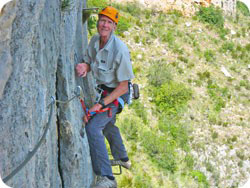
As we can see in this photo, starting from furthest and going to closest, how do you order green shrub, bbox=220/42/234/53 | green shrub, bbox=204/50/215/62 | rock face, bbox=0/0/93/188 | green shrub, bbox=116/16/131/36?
green shrub, bbox=220/42/234/53 < green shrub, bbox=204/50/215/62 < green shrub, bbox=116/16/131/36 < rock face, bbox=0/0/93/188

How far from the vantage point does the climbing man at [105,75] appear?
420 centimetres

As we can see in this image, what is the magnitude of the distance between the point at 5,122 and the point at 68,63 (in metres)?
1.72

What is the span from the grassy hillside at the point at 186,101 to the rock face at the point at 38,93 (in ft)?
17.4

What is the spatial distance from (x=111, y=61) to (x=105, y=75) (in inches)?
8.1

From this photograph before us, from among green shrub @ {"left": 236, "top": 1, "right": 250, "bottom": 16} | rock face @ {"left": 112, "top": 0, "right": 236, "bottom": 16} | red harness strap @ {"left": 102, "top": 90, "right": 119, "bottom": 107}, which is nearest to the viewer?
A: red harness strap @ {"left": 102, "top": 90, "right": 119, "bottom": 107}

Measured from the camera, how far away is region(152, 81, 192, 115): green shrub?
1448 centimetres

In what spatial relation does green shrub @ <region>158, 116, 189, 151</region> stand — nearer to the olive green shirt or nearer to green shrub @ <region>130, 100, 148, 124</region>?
green shrub @ <region>130, 100, 148, 124</region>

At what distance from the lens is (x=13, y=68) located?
2340 mm

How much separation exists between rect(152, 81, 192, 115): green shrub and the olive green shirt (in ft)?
33.0

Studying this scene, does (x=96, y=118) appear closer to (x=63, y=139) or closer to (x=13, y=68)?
(x=63, y=139)

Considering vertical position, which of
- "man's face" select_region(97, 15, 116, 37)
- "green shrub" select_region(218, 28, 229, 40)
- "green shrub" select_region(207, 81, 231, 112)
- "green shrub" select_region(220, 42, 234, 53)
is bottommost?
"green shrub" select_region(207, 81, 231, 112)

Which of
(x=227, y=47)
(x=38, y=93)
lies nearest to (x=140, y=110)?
(x=227, y=47)

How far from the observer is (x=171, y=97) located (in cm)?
1469

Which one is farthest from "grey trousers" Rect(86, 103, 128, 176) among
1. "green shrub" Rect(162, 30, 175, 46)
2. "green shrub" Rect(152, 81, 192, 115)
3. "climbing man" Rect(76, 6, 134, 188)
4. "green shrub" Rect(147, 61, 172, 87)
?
"green shrub" Rect(162, 30, 175, 46)
